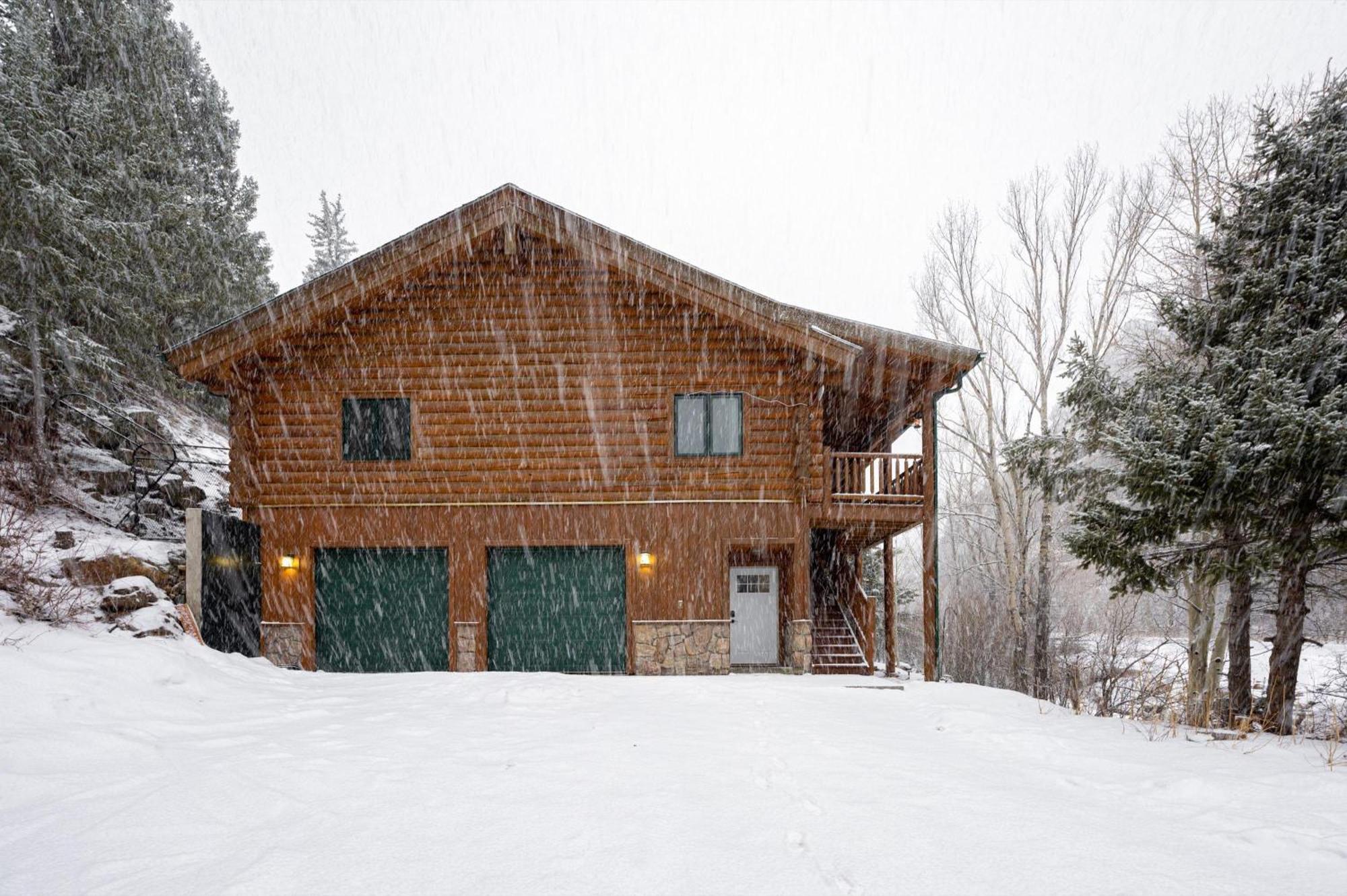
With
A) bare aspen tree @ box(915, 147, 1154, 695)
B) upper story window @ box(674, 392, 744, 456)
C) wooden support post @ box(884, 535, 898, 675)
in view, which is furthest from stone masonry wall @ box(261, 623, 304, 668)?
bare aspen tree @ box(915, 147, 1154, 695)

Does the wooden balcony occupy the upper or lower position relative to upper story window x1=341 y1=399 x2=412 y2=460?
lower

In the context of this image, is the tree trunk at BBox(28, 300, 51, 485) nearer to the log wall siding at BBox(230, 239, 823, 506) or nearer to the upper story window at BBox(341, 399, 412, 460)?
Answer: the log wall siding at BBox(230, 239, 823, 506)

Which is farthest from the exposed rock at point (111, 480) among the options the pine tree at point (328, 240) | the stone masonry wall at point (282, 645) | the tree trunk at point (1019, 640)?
the pine tree at point (328, 240)

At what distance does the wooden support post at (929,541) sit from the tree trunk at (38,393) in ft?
45.5

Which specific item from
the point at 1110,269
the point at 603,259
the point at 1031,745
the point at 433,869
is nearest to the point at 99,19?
the point at 603,259

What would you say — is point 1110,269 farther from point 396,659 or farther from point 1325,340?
point 396,659

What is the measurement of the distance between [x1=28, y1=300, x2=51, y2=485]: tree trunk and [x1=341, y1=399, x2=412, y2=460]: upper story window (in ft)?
16.4

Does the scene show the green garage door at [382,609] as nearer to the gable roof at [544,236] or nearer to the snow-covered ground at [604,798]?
the gable roof at [544,236]

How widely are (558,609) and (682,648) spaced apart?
1.97 m

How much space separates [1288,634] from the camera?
6852 mm

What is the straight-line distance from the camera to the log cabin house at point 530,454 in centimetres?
1041

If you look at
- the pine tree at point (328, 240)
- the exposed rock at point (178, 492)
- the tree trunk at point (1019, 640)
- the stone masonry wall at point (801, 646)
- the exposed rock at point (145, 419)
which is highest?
the pine tree at point (328, 240)

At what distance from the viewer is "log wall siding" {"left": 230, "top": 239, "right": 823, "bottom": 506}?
10.5 metres

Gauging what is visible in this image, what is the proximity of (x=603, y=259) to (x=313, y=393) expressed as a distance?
4.85 m
